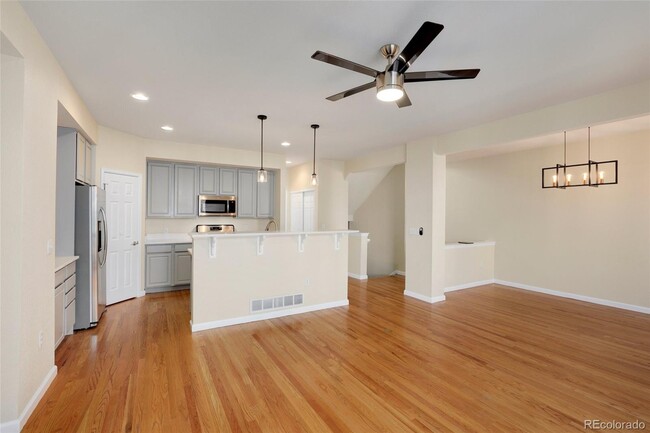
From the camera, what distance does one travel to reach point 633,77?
282 cm

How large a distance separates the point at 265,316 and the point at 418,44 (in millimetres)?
3583

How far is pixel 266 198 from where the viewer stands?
21.5ft

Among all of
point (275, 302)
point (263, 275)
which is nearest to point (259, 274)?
point (263, 275)

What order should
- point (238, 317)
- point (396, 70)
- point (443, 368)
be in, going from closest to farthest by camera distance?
point (396, 70) < point (443, 368) < point (238, 317)

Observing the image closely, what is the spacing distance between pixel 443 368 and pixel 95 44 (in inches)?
157

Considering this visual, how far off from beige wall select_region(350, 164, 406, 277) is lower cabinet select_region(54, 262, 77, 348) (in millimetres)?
6378

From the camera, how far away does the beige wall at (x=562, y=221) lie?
4660 mm

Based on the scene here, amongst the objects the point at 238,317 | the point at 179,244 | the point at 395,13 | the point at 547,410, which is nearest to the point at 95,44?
the point at 395,13

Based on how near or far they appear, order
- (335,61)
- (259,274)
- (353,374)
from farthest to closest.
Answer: (259,274) < (353,374) < (335,61)

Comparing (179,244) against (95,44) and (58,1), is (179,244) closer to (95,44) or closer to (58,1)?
(95,44)

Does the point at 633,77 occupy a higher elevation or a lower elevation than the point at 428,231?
higher

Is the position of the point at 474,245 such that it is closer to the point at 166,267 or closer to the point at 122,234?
the point at 166,267

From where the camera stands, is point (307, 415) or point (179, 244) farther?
point (179, 244)

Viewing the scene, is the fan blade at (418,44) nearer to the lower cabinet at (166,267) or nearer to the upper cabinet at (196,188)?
Result: the lower cabinet at (166,267)
